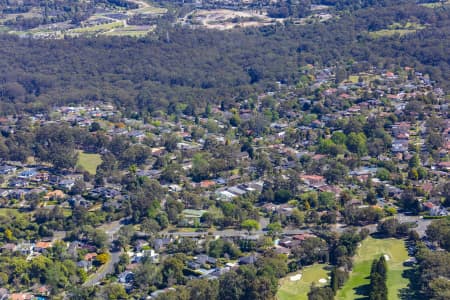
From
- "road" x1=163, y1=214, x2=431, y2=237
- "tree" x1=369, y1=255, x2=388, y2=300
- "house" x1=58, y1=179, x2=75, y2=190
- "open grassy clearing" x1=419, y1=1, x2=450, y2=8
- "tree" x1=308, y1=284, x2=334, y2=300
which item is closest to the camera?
"tree" x1=308, y1=284, x2=334, y2=300

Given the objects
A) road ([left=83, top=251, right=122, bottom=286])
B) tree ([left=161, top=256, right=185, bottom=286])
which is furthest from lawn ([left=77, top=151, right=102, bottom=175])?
tree ([left=161, top=256, right=185, bottom=286])

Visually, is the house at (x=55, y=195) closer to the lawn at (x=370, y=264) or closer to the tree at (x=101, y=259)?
the tree at (x=101, y=259)

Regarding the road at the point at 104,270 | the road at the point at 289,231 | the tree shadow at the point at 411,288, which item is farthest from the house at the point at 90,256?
the tree shadow at the point at 411,288

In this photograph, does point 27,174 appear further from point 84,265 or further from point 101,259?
point 84,265

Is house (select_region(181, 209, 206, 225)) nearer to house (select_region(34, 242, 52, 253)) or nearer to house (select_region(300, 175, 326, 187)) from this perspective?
house (select_region(34, 242, 52, 253))

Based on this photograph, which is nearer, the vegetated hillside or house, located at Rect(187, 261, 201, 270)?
house, located at Rect(187, 261, 201, 270)

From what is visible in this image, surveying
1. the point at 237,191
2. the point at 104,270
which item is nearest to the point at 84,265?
the point at 104,270
